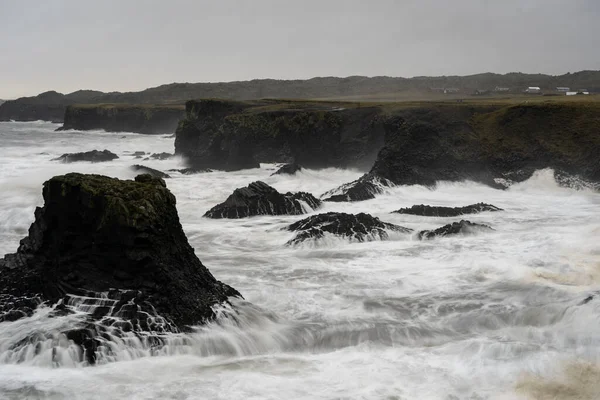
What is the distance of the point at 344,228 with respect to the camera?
50.3ft

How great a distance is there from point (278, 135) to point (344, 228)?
2371cm

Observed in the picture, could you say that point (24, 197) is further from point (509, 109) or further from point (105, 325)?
point (509, 109)

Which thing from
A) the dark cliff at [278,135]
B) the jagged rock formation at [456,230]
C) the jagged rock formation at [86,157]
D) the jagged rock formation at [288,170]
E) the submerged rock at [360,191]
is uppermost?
the dark cliff at [278,135]

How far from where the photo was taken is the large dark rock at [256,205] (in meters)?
19.2

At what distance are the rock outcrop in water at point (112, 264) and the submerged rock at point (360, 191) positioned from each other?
13.0 meters

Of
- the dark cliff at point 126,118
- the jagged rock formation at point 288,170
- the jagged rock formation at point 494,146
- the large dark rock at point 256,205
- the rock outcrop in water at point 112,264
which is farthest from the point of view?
the dark cliff at point 126,118

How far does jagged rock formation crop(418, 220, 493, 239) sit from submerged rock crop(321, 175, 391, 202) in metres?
7.07

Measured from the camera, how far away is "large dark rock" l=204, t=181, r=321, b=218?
62.9ft

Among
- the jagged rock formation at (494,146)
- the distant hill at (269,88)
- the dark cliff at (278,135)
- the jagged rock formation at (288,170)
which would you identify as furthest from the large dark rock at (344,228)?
the distant hill at (269,88)

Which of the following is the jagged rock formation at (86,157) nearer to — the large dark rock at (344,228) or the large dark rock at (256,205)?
the large dark rock at (256,205)

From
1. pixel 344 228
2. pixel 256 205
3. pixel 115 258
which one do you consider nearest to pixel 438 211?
pixel 344 228

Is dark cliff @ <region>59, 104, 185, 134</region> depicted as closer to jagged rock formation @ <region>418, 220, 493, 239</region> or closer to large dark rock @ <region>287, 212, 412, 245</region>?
large dark rock @ <region>287, 212, 412, 245</region>

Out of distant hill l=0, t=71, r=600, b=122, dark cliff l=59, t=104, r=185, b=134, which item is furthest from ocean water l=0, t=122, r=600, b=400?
distant hill l=0, t=71, r=600, b=122

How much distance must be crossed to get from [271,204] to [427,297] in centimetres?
971
